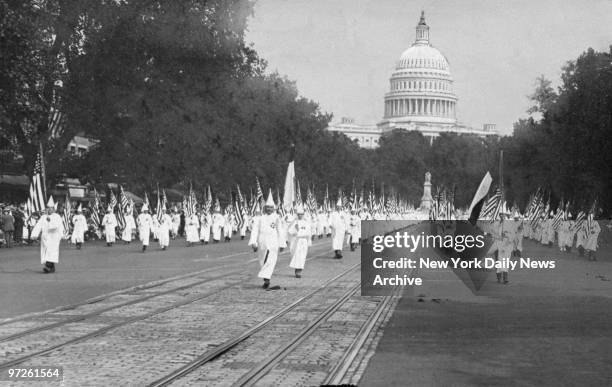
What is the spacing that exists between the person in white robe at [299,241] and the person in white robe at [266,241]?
2.60 metres

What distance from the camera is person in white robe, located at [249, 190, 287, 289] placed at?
22641mm

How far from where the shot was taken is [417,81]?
197375 mm

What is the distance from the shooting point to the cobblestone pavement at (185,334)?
11477 millimetres

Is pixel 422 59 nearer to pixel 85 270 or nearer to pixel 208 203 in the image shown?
pixel 208 203

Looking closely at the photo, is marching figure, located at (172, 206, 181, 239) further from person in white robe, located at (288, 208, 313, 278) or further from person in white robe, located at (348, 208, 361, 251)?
person in white robe, located at (288, 208, 313, 278)

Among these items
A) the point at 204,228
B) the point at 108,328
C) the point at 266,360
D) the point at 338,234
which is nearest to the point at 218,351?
the point at 266,360

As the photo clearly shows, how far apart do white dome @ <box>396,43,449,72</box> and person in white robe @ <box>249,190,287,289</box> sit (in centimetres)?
17440

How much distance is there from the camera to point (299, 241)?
85.7 ft

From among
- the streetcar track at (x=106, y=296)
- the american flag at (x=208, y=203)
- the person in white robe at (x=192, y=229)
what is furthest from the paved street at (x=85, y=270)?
the american flag at (x=208, y=203)

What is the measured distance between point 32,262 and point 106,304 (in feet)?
46.5

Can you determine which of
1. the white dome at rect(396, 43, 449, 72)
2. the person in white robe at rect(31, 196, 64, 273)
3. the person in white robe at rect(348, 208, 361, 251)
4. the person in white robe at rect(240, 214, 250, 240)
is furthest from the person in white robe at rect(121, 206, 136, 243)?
the white dome at rect(396, 43, 449, 72)

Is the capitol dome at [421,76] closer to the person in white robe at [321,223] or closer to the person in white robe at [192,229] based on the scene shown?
the person in white robe at [321,223]

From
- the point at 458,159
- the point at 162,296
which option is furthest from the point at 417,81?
the point at 162,296

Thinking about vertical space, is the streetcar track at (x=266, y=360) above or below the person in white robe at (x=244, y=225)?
below
